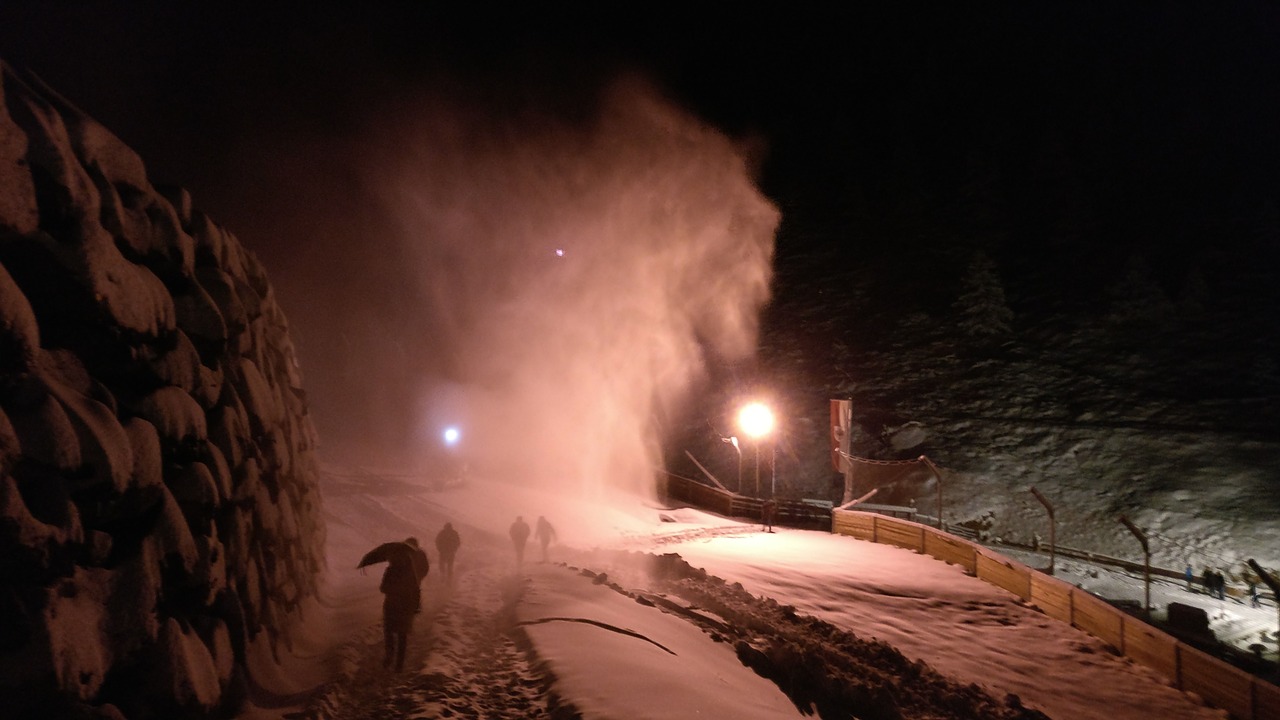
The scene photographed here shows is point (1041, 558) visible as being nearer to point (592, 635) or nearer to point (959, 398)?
point (959, 398)

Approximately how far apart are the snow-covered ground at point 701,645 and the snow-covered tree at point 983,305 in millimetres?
28678

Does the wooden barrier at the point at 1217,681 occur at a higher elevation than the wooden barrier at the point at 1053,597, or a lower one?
lower

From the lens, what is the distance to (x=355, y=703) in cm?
607

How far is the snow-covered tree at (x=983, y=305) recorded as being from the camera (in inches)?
1602

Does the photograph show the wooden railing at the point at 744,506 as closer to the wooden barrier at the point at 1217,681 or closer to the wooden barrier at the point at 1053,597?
the wooden barrier at the point at 1053,597

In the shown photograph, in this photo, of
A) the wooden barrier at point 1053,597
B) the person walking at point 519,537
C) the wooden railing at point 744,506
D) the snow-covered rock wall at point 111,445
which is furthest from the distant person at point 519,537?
the wooden railing at point 744,506

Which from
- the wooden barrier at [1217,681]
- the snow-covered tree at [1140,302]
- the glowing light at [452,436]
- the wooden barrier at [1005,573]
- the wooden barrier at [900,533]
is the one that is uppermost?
the snow-covered tree at [1140,302]

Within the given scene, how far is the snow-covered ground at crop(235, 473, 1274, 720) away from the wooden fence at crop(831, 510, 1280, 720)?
0.28 meters

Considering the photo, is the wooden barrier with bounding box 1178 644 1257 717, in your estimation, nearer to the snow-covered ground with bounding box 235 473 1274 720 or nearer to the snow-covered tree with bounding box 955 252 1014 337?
the snow-covered ground with bounding box 235 473 1274 720

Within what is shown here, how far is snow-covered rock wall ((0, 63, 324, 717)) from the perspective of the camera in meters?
3.56

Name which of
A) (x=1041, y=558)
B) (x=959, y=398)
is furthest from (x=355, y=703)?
(x=959, y=398)

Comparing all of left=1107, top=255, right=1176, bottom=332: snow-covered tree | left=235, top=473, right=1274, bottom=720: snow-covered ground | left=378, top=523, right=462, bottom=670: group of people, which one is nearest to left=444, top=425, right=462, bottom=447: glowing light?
left=235, top=473, right=1274, bottom=720: snow-covered ground

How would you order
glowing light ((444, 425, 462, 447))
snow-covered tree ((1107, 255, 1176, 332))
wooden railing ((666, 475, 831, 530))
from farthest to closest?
glowing light ((444, 425, 462, 447))
snow-covered tree ((1107, 255, 1176, 332))
wooden railing ((666, 475, 831, 530))

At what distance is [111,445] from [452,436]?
38.7m
